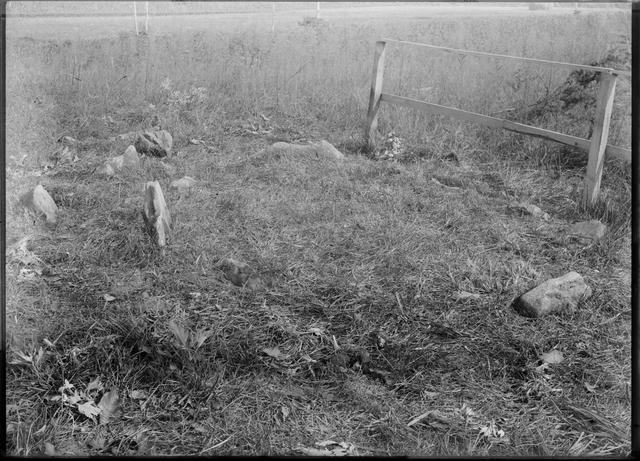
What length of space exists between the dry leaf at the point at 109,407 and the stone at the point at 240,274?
639 millimetres

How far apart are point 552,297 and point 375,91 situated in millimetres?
1881

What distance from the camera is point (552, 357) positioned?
202cm

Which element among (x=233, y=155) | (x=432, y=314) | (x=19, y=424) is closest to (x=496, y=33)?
(x=233, y=155)

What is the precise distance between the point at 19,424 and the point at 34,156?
150 cm

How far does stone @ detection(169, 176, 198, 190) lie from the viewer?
9.05 ft

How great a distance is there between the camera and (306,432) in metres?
1.74

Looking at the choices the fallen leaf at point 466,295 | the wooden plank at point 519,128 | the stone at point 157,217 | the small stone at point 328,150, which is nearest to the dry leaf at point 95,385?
the stone at point 157,217

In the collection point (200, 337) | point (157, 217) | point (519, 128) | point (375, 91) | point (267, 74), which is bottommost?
point (200, 337)

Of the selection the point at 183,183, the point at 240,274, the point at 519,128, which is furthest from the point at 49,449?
the point at 519,128

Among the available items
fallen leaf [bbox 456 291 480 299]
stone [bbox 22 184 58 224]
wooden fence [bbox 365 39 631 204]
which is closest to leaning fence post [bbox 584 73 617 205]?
wooden fence [bbox 365 39 631 204]

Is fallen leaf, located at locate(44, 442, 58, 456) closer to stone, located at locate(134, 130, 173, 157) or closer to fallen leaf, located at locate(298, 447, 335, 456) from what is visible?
fallen leaf, located at locate(298, 447, 335, 456)

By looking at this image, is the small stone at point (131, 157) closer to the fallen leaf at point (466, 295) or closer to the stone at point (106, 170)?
the stone at point (106, 170)

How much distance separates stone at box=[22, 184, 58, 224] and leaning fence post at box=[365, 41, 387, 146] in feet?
5.56

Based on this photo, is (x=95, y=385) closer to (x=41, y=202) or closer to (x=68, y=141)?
(x=41, y=202)
